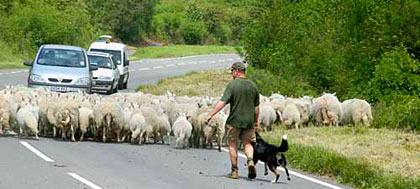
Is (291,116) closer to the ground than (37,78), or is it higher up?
closer to the ground

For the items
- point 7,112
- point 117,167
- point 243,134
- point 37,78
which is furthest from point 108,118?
point 37,78

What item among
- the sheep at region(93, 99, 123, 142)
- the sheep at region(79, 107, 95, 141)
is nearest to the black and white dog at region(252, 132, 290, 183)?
the sheep at region(93, 99, 123, 142)

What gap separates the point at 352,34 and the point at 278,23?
5.77 meters

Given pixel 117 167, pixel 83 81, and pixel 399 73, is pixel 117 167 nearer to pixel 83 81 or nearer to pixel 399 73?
pixel 83 81

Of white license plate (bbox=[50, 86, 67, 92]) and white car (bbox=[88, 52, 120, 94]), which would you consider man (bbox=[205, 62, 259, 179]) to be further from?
white car (bbox=[88, 52, 120, 94])

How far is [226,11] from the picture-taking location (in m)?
91.8

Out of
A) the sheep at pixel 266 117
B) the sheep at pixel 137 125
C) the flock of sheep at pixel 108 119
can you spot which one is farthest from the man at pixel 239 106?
the sheep at pixel 266 117

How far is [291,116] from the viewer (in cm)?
2216

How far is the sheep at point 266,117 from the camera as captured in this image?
21.5 m

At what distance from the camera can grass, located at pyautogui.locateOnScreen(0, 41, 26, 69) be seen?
5134 cm

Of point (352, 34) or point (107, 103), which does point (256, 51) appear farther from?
point (107, 103)

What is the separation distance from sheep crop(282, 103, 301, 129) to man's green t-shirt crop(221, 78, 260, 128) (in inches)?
295

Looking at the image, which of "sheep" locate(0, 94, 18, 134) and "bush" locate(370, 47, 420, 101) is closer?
"sheep" locate(0, 94, 18, 134)

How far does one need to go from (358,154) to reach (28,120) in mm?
6757
